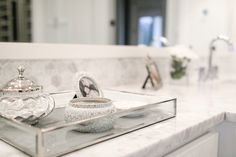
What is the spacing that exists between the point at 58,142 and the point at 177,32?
1.87m

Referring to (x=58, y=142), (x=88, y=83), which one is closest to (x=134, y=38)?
(x=88, y=83)

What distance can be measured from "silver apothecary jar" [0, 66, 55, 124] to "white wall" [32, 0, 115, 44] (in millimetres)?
446

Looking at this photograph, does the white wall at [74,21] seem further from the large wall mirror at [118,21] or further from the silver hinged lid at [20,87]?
the silver hinged lid at [20,87]

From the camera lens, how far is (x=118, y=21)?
4.88 ft

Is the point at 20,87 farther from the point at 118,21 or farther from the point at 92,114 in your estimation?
the point at 118,21

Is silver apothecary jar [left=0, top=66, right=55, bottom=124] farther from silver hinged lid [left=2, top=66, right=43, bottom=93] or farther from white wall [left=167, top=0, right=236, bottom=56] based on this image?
white wall [left=167, top=0, right=236, bottom=56]

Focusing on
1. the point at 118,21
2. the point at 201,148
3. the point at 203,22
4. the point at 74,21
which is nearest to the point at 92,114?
the point at 201,148

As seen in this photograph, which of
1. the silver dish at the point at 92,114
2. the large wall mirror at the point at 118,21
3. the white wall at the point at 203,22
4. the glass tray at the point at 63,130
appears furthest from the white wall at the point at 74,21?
the white wall at the point at 203,22

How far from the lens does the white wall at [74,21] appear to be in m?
1.04

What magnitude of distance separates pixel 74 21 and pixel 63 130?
0.79m

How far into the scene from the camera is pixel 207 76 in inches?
71.9

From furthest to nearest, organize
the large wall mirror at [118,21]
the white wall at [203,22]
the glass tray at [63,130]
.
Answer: the white wall at [203,22], the large wall mirror at [118,21], the glass tray at [63,130]

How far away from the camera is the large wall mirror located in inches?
39.0

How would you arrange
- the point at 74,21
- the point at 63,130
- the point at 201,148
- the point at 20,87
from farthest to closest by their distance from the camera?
the point at 74,21, the point at 201,148, the point at 20,87, the point at 63,130
